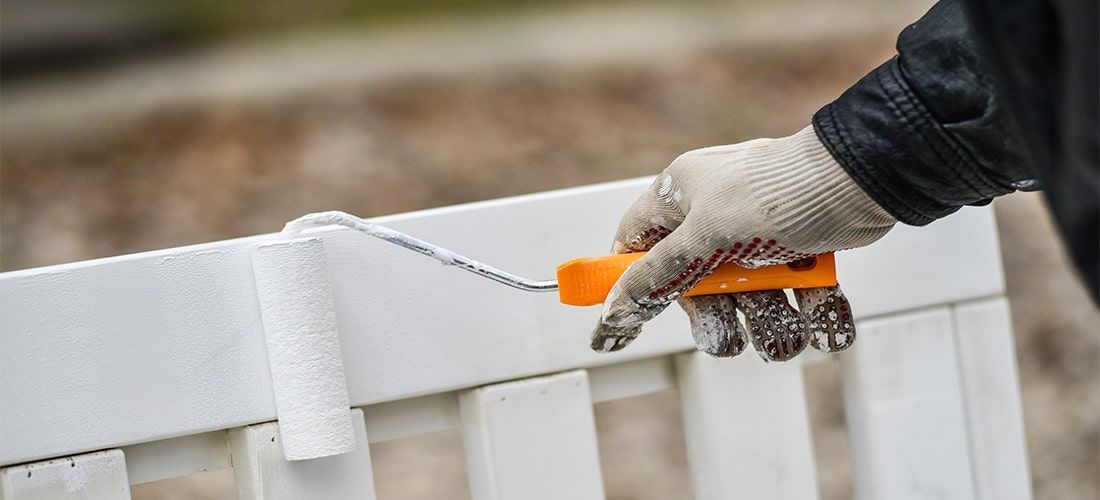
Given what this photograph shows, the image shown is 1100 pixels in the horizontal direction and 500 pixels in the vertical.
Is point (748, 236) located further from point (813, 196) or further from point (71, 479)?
point (71, 479)

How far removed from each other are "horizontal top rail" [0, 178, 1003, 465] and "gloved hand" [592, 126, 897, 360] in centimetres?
7

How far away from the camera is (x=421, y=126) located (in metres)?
3.29

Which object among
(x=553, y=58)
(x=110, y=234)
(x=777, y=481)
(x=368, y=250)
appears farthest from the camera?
(x=553, y=58)

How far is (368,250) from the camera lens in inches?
33.3

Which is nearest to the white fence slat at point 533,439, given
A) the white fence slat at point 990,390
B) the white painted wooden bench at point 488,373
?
the white painted wooden bench at point 488,373

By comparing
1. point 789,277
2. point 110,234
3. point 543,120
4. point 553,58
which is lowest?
point 789,277

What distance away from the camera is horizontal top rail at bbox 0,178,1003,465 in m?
0.76

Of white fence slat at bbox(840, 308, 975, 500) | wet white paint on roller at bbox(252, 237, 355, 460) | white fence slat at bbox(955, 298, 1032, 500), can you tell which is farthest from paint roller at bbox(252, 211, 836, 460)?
white fence slat at bbox(955, 298, 1032, 500)

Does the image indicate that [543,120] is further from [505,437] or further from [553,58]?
[505,437]

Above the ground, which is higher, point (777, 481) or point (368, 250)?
point (368, 250)

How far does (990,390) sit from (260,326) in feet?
2.42

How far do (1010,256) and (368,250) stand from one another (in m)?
2.62

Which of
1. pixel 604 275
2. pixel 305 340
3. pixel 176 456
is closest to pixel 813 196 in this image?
pixel 604 275

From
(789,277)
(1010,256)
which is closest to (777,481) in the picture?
(789,277)
